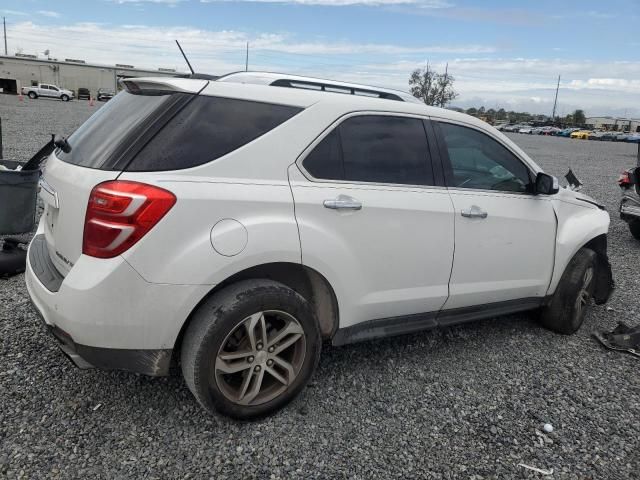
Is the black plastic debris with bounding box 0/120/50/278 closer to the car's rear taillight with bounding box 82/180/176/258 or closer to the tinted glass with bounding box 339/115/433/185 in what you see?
the car's rear taillight with bounding box 82/180/176/258

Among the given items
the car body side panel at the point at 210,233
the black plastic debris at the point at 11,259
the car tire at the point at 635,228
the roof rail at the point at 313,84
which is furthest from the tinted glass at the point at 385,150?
the car tire at the point at 635,228

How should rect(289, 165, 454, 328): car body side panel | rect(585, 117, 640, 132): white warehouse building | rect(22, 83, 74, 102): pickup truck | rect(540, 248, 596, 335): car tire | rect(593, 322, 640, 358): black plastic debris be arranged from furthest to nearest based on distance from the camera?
rect(585, 117, 640, 132): white warehouse building
rect(22, 83, 74, 102): pickup truck
rect(540, 248, 596, 335): car tire
rect(593, 322, 640, 358): black plastic debris
rect(289, 165, 454, 328): car body side panel

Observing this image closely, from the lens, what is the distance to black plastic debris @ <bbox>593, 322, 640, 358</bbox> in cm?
411

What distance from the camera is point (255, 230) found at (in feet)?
8.56

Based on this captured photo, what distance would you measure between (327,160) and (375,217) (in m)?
0.42

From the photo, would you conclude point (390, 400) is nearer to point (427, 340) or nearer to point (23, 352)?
point (427, 340)

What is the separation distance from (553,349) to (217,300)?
2.83m

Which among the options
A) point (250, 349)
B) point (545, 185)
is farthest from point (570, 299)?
point (250, 349)

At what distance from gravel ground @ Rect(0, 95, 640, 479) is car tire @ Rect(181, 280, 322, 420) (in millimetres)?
176

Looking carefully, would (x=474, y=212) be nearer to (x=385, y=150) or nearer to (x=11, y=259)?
(x=385, y=150)

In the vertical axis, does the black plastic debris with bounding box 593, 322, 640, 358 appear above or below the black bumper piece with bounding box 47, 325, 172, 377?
below

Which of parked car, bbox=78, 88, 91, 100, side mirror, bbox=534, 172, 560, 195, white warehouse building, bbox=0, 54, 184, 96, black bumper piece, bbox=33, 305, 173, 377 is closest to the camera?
black bumper piece, bbox=33, 305, 173, 377

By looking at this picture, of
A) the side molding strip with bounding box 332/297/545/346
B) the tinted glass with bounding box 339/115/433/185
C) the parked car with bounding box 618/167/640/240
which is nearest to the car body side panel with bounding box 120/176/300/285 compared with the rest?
the tinted glass with bounding box 339/115/433/185

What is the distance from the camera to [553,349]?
413 cm
